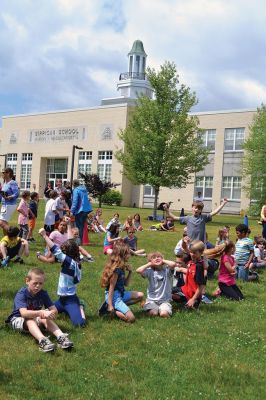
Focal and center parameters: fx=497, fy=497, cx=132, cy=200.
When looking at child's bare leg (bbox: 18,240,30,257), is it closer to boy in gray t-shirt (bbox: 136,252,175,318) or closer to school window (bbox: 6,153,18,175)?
boy in gray t-shirt (bbox: 136,252,175,318)

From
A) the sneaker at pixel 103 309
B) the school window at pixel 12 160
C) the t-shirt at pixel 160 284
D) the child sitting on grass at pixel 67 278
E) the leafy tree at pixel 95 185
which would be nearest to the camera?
the child sitting on grass at pixel 67 278

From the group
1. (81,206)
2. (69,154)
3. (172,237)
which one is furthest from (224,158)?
(81,206)

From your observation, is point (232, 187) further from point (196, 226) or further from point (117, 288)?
point (117, 288)

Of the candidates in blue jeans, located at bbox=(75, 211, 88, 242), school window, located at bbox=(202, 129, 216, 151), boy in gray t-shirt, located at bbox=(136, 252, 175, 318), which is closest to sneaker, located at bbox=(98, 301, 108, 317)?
boy in gray t-shirt, located at bbox=(136, 252, 175, 318)

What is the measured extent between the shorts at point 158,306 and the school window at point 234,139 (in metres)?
45.0

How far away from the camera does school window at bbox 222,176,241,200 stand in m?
51.8

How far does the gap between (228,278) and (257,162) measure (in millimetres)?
32386

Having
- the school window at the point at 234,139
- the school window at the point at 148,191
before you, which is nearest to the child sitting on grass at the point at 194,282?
the school window at the point at 234,139

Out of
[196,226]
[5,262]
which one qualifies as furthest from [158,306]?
[5,262]

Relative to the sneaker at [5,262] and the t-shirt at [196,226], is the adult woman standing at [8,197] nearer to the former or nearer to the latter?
the sneaker at [5,262]

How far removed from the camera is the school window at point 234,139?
169 feet

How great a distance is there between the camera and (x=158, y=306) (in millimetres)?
8125

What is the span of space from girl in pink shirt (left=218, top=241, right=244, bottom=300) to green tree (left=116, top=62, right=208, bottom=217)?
2429cm

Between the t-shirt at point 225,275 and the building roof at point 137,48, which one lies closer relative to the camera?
the t-shirt at point 225,275
